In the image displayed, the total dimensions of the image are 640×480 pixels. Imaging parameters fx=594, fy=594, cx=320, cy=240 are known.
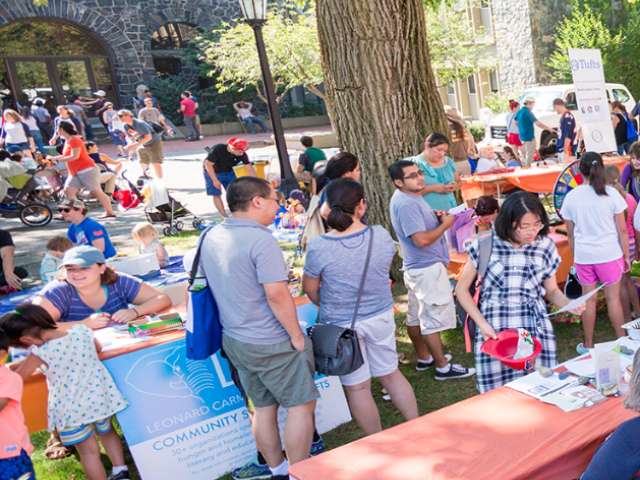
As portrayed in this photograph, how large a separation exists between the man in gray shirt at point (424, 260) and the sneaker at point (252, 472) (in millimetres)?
1520

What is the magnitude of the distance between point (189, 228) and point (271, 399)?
7.12 m

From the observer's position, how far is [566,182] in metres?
5.94

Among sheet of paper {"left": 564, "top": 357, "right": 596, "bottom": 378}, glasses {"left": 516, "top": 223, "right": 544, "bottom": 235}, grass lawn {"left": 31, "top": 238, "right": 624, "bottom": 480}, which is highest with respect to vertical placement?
glasses {"left": 516, "top": 223, "right": 544, "bottom": 235}

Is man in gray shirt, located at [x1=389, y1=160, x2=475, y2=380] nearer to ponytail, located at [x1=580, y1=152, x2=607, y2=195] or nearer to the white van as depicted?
ponytail, located at [x1=580, y1=152, x2=607, y2=195]

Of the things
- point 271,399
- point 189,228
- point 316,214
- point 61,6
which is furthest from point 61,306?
point 61,6

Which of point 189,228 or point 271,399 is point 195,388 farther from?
point 189,228

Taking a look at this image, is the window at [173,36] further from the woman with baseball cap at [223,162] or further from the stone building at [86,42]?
the woman with baseball cap at [223,162]

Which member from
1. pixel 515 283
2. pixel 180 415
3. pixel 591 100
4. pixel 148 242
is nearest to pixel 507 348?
pixel 515 283

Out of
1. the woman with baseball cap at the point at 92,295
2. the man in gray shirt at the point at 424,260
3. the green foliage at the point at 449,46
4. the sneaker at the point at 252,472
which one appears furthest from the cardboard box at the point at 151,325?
the green foliage at the point at 449,46

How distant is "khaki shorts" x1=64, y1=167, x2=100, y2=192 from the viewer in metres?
10.5

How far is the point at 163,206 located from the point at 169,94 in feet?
51.7

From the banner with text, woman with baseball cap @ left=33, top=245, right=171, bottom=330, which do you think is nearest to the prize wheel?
the banner with text

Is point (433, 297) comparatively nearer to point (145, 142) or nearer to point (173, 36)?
point (145, 142)

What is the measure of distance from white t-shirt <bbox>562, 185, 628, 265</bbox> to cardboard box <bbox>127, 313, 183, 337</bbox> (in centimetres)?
292
